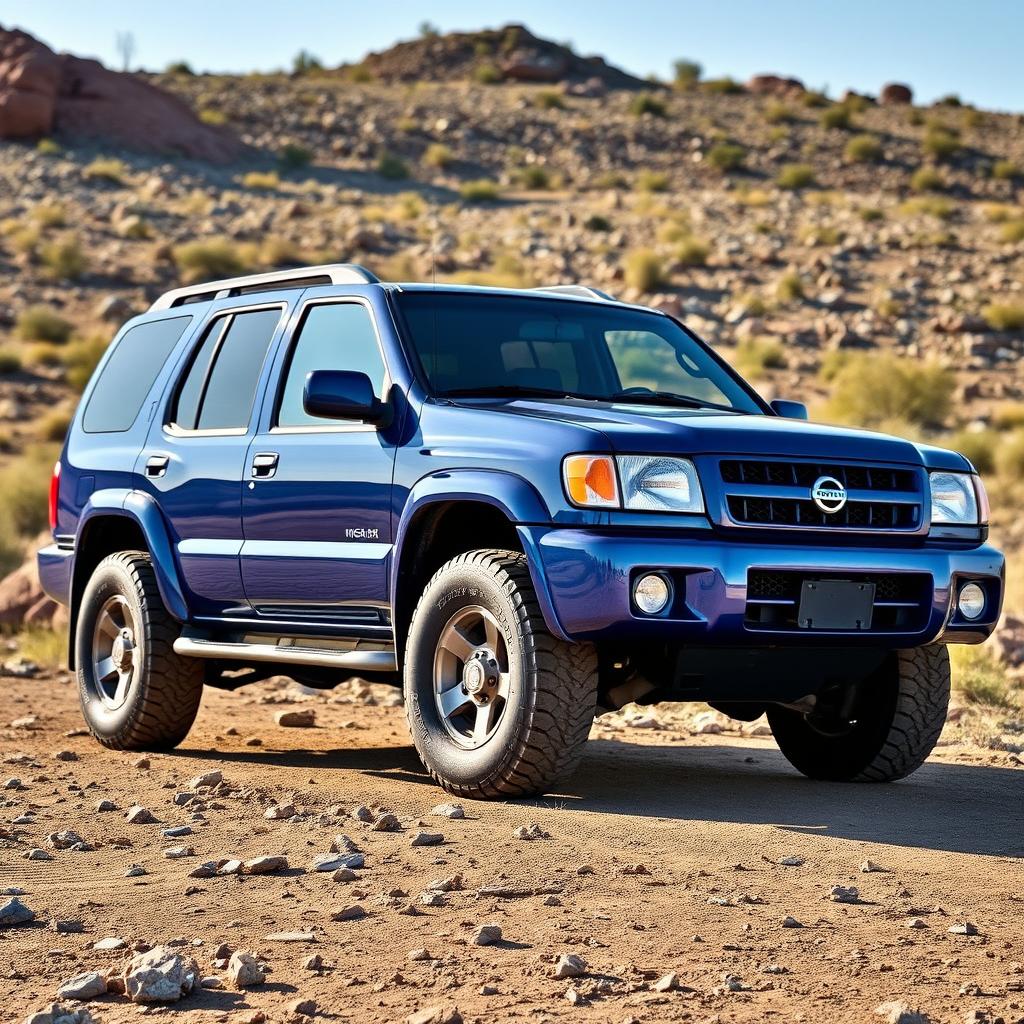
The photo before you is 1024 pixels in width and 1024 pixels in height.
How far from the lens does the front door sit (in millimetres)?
6996

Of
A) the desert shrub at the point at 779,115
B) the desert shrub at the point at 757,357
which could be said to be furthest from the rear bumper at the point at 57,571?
the desert shrub at the point at 779,115

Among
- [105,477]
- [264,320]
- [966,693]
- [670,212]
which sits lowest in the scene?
[966,693]

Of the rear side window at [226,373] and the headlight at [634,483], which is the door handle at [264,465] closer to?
the rear side window at [226,373]

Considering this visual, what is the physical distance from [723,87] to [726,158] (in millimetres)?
18142

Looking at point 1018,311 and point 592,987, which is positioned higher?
point 1018,311

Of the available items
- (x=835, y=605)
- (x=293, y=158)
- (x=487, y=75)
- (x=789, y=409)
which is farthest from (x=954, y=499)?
(x=487, y=75)

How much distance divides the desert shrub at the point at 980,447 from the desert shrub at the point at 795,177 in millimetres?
26141

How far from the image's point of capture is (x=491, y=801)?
655 centimetres

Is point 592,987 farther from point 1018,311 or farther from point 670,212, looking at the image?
point 670,212

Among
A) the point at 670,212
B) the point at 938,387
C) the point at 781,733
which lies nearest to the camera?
the point at 781,733

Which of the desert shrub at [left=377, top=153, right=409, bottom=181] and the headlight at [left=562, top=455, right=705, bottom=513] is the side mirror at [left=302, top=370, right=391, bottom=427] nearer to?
the headlight at [left=562, top=455, right=705, bottom=513]

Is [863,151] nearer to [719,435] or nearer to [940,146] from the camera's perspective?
[940,146]

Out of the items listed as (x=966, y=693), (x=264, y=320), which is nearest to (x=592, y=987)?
(x=264, y=320)

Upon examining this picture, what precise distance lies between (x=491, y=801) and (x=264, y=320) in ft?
8.85
